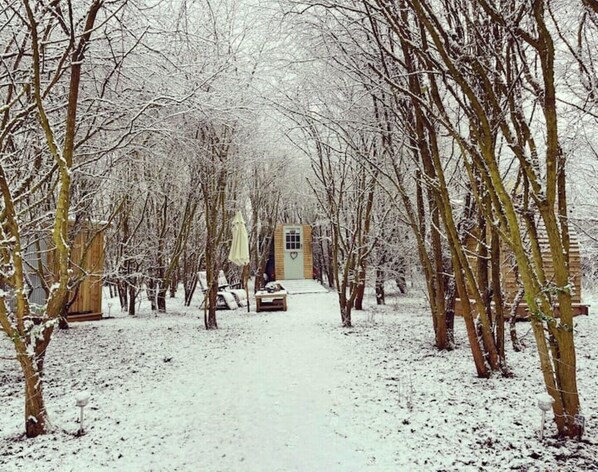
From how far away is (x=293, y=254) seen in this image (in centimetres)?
1869

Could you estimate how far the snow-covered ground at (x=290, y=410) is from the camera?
2549 mm

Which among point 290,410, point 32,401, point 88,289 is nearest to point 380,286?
point 88,289

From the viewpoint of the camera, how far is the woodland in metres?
2.62

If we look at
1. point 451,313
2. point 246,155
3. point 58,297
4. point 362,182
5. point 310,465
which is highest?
point 246,155

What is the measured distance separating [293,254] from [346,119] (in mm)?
12912

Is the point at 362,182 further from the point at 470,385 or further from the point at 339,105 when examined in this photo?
the point at 470,385

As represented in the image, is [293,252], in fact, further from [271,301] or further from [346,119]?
[346,119]

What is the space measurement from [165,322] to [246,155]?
387 centimetres

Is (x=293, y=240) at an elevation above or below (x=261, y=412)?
above

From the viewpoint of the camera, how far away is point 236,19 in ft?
19.0

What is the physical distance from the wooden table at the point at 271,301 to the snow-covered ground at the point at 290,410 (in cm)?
428

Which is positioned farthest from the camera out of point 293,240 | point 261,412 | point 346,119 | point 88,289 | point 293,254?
point 293,240

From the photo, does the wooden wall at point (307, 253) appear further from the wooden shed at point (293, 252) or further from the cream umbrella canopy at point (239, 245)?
the cream umbrella canopy at point (239, 245)

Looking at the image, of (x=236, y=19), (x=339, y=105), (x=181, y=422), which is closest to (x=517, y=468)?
(x=181, y=422)
